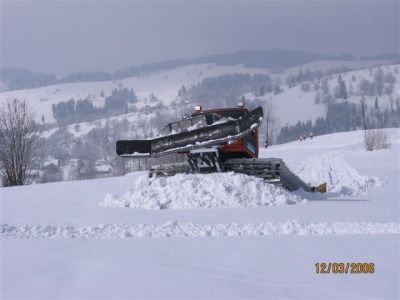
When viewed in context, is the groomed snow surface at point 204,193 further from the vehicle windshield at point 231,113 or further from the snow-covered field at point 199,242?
the vehicle windshield at point 231,113

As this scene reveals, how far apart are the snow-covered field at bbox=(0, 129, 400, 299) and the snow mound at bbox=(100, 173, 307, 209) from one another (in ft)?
0.08

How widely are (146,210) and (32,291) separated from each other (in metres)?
4.85

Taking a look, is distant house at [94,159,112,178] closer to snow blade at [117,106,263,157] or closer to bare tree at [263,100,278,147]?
bare tree at [263,100,278,147]

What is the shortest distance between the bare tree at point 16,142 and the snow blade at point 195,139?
13696 millimetres

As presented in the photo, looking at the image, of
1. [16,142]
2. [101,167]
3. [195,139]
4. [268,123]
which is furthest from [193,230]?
[101,167]

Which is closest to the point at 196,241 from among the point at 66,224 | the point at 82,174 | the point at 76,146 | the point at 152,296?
the point at 152,296

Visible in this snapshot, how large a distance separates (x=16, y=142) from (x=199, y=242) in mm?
19979

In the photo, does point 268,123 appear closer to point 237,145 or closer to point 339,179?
point 339,179

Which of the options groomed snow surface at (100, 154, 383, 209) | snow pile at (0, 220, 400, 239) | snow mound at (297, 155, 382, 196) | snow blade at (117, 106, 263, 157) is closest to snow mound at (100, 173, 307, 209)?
groomed snow surface at (100, 154, 383, 209)

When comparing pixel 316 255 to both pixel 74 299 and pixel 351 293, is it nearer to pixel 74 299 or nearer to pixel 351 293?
pixel 351 293

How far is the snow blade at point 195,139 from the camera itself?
1009cm

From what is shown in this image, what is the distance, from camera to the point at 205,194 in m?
9.54

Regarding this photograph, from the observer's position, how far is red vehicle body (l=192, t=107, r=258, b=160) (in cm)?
1115

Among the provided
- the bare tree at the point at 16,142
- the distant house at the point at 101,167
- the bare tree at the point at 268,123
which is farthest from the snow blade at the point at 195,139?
the distant house at the point at 101,167
